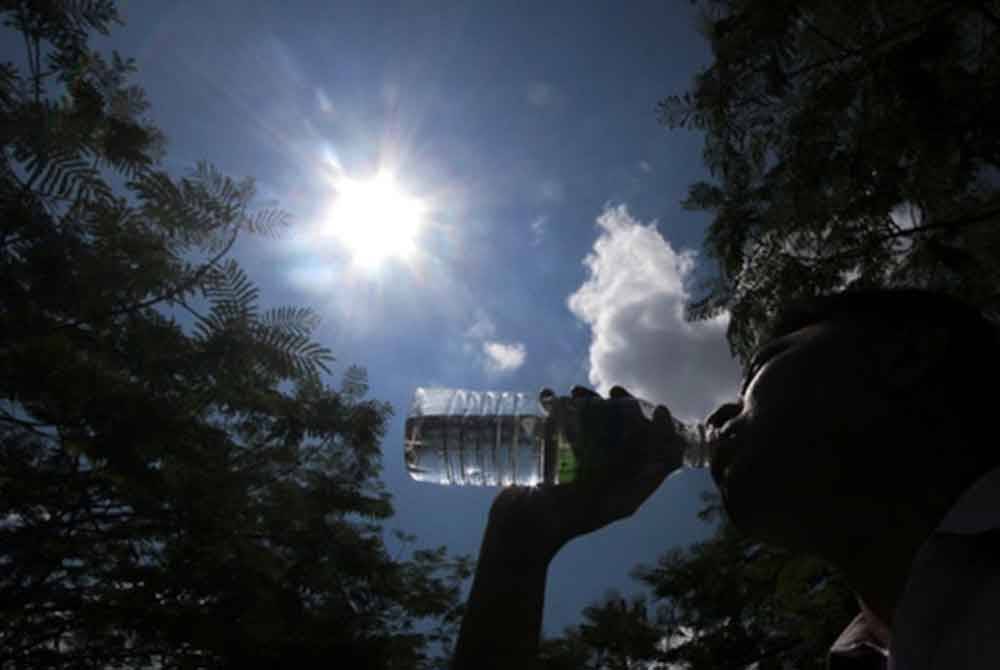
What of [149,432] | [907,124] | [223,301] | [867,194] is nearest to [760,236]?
[867,194]

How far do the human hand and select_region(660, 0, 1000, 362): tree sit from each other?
1869 mm

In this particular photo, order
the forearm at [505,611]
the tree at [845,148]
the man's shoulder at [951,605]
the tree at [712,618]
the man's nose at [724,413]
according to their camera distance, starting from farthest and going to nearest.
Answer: the tree at [712,618], the tree at [845,148], the man's nose at [724,413], the forearm at [505,611], the man's shoulder at [951,605]

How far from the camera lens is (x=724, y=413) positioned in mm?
1708

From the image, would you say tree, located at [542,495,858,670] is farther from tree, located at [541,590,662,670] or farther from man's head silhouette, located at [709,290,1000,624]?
man's head silhouette, located at [709,290,1000,624]

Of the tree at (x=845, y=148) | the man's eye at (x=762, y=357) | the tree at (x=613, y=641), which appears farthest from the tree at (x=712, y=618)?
the man's eye at (x=762, y=357)

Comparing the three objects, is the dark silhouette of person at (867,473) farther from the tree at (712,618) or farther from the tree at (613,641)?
the tree at (613,641)

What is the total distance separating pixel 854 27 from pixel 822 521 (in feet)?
9.24

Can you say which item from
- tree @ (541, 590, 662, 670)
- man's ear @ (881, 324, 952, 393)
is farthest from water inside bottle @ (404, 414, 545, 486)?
tree @ (541, 590, 662, 670)

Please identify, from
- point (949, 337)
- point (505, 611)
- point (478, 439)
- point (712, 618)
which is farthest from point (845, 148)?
point (712, 618)

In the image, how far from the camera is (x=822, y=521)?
138 centimetres

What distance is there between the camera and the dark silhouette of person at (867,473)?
1.07 metres

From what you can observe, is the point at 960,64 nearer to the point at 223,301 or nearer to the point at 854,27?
the point at 854,27

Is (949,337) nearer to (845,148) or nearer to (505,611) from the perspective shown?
(505,611)

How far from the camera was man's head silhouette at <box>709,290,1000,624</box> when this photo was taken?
1.30 metres
